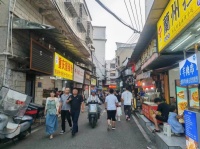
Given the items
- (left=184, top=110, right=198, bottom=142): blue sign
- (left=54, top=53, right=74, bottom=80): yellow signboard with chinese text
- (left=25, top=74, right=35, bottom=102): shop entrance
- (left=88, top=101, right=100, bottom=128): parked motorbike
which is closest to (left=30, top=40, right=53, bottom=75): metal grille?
(left=54, top=53, right=74, bottom=80): yellow signboard with chinese text

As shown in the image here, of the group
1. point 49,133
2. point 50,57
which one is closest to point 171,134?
point 49,133

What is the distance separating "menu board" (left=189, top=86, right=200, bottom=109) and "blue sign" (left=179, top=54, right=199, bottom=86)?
0.94 ft

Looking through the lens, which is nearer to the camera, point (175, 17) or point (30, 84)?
point (175, 17)

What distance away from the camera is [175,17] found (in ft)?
17.9

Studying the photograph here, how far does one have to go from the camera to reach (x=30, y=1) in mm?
10133

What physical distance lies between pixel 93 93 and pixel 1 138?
18.1 feet

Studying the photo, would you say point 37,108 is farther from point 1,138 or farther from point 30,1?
point 30,1

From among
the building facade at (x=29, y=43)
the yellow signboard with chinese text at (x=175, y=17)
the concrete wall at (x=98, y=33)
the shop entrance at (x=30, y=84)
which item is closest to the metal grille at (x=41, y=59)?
the building facade at (x=29, y=43)

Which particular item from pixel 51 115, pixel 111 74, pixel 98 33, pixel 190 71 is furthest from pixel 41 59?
pixel 111 74

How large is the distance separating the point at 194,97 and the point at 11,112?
17.3ft

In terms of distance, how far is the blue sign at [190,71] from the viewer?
3514 millimetres

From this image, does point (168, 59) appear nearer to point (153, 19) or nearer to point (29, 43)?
point (153, 19)

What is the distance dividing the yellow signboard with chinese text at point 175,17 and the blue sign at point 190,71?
41.0 inches

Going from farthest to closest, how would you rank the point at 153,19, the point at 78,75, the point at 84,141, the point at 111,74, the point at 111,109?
the point at 111,74, the point at 78,75, the point at 111,109, the point at 153,19, the point at 84,141
